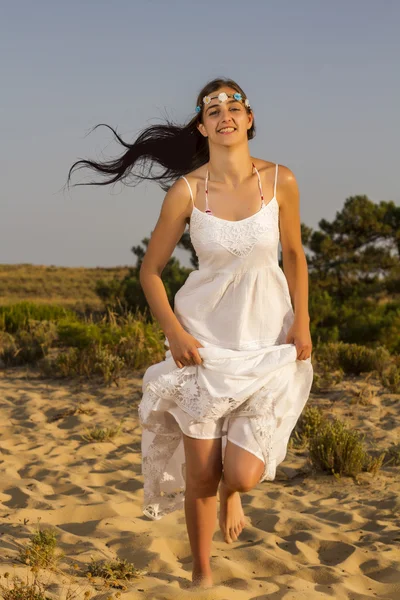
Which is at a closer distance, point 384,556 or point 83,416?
point 384,556

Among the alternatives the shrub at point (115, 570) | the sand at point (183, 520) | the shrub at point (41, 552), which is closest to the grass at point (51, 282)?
the sand at point (183, 520)

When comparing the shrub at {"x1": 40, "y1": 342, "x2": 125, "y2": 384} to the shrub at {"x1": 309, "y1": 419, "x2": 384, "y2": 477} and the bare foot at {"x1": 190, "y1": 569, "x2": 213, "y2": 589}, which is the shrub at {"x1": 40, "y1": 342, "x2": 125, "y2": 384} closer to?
the shrub at {"x1": 309, "y1": 419, "x2": 384, "y2": 477}

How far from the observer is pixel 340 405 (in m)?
8.75

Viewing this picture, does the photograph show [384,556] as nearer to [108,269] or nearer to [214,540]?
[214,540]

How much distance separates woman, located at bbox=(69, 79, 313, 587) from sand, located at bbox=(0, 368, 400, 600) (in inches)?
20.2

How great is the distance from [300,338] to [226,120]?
45.3 inches

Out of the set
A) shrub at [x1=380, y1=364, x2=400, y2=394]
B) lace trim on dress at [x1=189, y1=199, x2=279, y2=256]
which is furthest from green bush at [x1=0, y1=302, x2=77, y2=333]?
lace trim on dress at [x1=189, y1=199, x2=279, y2=256]

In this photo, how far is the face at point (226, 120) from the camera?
159 inches

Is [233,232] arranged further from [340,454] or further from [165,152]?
[340,454]

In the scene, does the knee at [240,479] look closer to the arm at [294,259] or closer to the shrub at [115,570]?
the arm at [294,259]

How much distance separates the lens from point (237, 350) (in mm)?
3986

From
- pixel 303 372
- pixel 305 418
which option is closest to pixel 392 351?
pixel 305 418

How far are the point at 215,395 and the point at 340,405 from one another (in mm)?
5175

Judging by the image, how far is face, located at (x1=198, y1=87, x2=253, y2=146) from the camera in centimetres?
404
